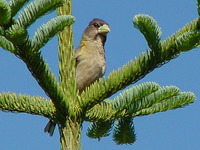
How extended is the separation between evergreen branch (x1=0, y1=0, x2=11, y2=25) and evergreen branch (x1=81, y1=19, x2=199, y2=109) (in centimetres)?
77

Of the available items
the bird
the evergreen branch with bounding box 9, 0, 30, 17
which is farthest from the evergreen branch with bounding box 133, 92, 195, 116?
the bird

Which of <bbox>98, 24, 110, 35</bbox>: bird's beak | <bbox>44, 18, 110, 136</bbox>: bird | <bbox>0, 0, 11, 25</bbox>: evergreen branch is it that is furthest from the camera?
<bbox>98, 24, 110, 35</bbox>: bird's beak

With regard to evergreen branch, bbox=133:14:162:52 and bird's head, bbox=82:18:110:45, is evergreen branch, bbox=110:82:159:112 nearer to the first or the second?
evergreen branch, bbox=133:14:162:52

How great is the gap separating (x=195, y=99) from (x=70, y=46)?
1.04 m

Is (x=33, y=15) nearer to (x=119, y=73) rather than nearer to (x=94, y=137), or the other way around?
(x=119, y=73)

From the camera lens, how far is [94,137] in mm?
3332

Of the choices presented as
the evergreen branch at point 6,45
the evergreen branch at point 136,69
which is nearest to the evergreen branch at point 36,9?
the evergreen branch at point 6,45

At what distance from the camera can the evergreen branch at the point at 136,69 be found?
8.20ft

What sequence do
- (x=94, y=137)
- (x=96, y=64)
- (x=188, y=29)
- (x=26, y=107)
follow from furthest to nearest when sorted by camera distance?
(x=96, y=64)
(x=94, y=137)
(x=26, y=107)
(x=188, y=29)

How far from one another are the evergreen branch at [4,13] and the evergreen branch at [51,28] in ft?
0.70

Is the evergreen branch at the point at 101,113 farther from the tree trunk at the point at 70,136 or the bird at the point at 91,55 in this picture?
the bird at the point at 91,55

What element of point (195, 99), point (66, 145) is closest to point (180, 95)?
point (195, 99)

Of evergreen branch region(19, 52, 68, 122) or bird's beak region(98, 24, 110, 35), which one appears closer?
evergreen branch region(19, 52, 68, 122)

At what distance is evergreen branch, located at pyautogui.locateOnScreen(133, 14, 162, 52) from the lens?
7.66 ft
